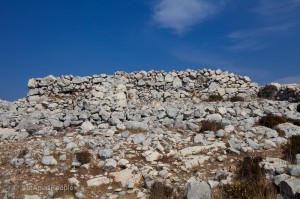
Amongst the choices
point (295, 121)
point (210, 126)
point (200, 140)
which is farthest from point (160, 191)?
point (295, 121)

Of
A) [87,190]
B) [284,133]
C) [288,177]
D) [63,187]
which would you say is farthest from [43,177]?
[284,133]

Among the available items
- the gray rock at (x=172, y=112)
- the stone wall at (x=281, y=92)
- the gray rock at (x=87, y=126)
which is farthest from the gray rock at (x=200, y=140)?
the stone wall at (x=281, y=92)

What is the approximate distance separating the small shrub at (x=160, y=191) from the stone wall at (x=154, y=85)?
11039 mm

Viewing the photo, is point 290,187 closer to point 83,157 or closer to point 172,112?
point 83,157

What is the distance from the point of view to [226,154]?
960 centimetres

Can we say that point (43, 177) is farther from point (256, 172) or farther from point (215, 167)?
point (256, 172)

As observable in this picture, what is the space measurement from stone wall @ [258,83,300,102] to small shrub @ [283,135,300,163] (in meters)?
10.2

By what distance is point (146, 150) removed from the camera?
389 inches

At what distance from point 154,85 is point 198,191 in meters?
14.4

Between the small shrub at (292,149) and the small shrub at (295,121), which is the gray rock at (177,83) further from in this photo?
the small shrub at (292,149)

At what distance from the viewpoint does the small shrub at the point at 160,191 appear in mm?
7441

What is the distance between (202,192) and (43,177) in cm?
438

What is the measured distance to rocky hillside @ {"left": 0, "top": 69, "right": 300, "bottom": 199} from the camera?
7914mm

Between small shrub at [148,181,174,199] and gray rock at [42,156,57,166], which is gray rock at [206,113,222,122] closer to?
small shrub at [148,181,174,199]
